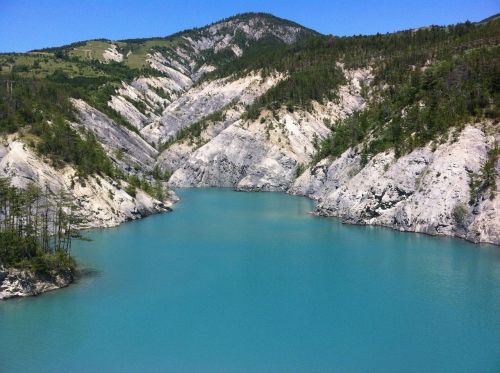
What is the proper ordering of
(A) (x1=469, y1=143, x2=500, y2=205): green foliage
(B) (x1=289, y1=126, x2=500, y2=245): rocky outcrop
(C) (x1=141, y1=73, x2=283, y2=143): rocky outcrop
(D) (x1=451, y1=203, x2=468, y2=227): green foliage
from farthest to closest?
1. (C) (x1=141, y1=73, x2=283, y2=143): rocky outcrop
2. (D) (x1=451, y1=203, x2=468, y2=227): green foliage
3. (B) (x1=289, y1=126, x2=500, y2=245): rocky outcrop
4. (A) (x1=469, y1=143, x2=500, y2=205): green foliage

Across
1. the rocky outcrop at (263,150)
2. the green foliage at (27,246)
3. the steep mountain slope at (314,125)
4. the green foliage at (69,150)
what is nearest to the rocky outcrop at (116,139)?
the steep mountain slope at (314,125)

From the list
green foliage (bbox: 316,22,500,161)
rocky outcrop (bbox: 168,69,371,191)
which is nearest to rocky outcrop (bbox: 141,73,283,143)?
rocky outcrop (bbox: 168,69,371,191)

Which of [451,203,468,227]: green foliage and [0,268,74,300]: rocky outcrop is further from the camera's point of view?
[451,203,468,227]: green foliage

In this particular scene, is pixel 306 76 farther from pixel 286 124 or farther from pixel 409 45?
pixel 409 45

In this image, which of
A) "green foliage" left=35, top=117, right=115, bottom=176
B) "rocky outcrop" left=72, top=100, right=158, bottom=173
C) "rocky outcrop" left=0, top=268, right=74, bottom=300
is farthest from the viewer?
"rocky outcrop" left=72, top=100, right=158, bottom=173

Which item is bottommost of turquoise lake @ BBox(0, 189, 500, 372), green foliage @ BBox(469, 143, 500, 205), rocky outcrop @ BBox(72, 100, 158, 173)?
turquoise lake @ BBox(0, 189, 500, 372)

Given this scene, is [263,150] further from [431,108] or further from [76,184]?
[76,184]

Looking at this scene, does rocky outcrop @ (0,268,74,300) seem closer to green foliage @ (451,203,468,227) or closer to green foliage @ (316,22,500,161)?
green foliage @ (451,203,468,227)

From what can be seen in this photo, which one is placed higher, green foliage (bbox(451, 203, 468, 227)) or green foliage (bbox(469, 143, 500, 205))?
green foliage (bbox(469, 143, 500, 205))
